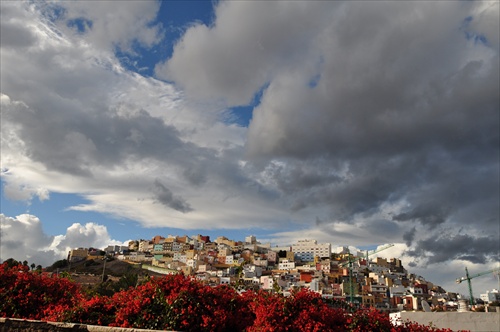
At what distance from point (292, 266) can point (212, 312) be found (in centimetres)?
14944

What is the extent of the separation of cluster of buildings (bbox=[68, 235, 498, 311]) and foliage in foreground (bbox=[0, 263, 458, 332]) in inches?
3463

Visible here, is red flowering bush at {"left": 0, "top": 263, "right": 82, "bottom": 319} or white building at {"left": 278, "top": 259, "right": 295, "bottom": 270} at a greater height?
white building at {"left": 278, "top": 259, "right": 295, "bottom": 270}

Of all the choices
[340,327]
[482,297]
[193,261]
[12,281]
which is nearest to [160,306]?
[340,327]

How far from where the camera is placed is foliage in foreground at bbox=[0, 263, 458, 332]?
27.8 feet

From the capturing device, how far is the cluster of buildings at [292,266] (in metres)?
108

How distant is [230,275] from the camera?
126 meters

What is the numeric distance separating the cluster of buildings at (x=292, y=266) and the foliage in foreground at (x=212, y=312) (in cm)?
8796

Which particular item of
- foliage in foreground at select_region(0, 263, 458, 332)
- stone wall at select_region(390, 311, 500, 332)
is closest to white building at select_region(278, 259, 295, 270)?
stone wall at select_region(390, 311, 500, 332)

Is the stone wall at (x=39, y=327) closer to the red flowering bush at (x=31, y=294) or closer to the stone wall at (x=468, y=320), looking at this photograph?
the red flowering bush at (x=31, y=294)

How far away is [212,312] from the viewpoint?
352 inches

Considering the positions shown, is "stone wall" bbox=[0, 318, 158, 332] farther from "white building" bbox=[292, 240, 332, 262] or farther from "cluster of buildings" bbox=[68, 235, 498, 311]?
"white building" bbox=[292, 240, 332, 262]

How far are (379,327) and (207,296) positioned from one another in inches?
147

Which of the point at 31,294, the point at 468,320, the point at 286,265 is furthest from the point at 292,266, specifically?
the point at 31,294

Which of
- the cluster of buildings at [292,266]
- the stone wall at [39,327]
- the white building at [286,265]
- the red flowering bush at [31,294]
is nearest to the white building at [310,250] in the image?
the cluster of buildings at [292,266]
